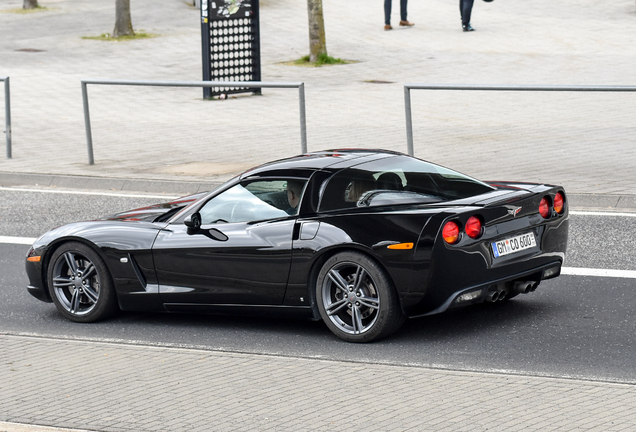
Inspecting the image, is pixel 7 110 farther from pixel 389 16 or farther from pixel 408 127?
pixel 389 16

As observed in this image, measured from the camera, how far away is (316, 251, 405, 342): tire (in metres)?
6.38

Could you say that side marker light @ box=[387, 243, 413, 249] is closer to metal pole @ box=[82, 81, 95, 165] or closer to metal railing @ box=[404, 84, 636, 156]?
metal railing @ box=[404, 84, 636, 156]

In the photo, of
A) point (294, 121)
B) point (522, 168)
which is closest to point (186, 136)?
point (294, 121)

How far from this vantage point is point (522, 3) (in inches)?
1383

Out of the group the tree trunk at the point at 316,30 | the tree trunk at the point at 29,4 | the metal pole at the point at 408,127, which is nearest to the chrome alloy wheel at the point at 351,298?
the metal pole at the point at 408,127

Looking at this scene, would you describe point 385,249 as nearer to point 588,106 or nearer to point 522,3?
point 588,106

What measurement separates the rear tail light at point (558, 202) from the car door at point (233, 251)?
1.73 metres

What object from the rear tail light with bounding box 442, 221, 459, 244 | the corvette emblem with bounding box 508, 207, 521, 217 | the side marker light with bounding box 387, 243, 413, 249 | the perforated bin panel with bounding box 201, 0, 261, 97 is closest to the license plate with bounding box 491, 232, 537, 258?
the corvette emblem with bounding box 508, 207, 521, 217

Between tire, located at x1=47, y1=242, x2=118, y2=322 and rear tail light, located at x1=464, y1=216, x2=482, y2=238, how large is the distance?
2.60 meters

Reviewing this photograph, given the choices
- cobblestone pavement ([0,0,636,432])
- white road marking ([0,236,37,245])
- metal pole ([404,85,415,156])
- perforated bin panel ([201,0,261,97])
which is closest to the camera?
cobblestone pavement ([0,0,636,432])

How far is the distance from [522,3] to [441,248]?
30.4 m

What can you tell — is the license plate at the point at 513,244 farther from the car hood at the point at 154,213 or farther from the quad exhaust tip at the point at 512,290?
the car hood at the point at 154,213

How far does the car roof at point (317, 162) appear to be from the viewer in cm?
686

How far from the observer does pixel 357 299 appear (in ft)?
21.3
